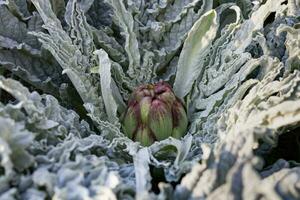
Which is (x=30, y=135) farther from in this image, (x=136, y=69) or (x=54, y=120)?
(x=136, y=69)

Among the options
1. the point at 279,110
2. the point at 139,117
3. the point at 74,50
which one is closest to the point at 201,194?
the point at 279,110

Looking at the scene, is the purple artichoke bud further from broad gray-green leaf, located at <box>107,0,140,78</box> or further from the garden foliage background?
broad gray-green leaf, located at <box>107,0,140,78</box>

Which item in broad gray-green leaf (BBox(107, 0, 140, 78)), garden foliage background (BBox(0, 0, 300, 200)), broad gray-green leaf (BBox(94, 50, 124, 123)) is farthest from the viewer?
broad gray-green leaf (BBox(107, 0, 140, 78))

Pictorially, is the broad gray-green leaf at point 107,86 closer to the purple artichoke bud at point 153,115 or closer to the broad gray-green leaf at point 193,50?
the purple artichoke bud at point 153,115

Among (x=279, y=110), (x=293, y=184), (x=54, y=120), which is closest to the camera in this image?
(x=293, y=184)

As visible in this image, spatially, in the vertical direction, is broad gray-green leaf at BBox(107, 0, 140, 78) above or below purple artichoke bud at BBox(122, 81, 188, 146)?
above

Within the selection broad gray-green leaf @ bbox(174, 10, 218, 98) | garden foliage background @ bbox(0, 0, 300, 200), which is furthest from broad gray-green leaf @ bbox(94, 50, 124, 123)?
broad gray-green leaf @ bbox(174, 10, 218, 98)
